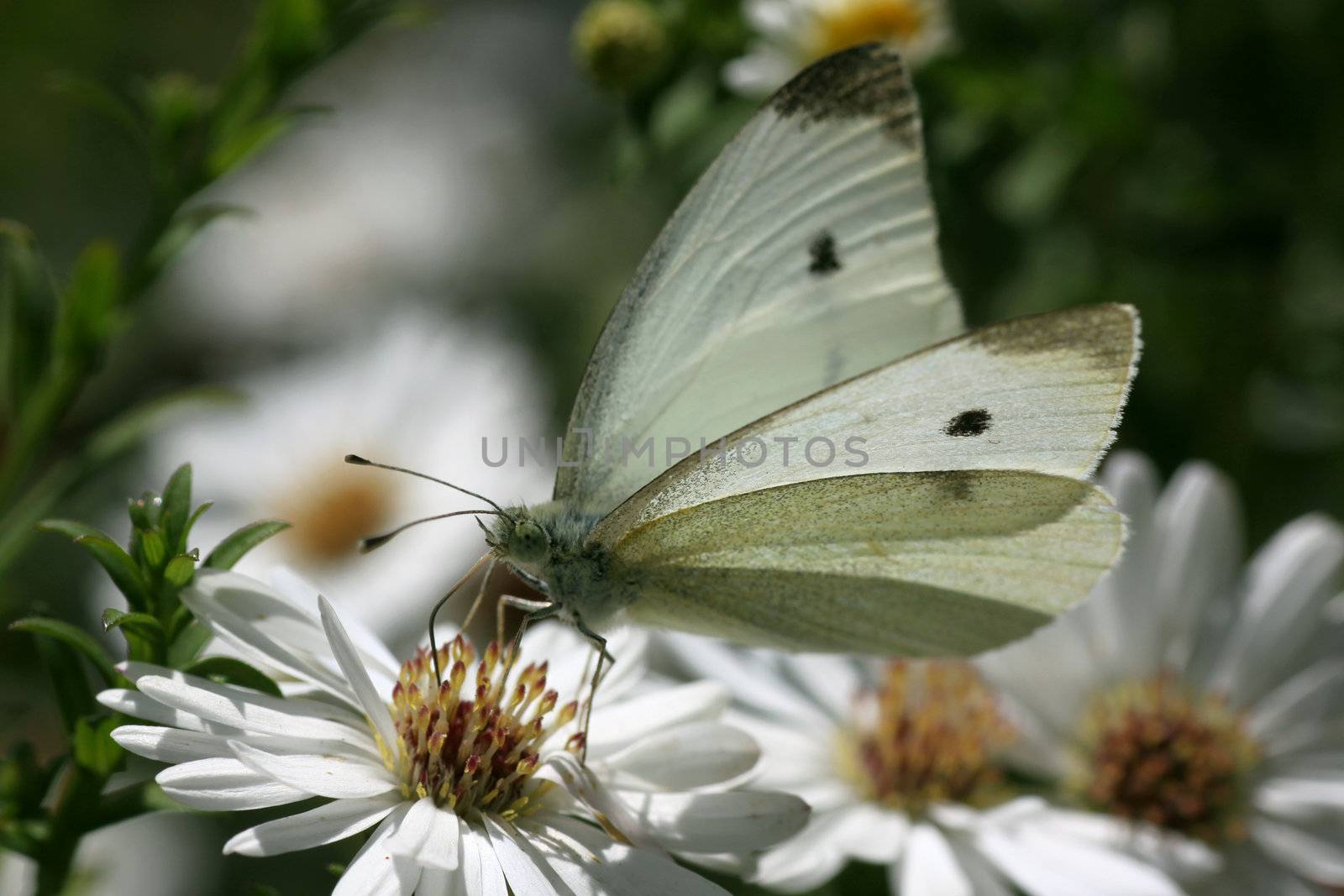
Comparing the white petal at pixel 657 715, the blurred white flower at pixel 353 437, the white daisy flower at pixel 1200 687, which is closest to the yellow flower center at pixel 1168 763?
the white daisy flower at pixel 1200 687

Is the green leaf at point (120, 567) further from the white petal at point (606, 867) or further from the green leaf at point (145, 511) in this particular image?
the white petal at point (606, 867)

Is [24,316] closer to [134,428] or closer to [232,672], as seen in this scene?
[134,428]

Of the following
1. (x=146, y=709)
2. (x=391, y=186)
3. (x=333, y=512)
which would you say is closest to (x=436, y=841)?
(x=146, y=709)

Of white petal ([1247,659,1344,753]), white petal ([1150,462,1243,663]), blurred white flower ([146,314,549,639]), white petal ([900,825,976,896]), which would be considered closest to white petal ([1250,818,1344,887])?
white petal ([1247,659,1344,753])

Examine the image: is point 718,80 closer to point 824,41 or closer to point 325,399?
point 824,41

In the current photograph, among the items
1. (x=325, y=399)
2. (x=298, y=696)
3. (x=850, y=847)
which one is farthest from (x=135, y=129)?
(x=325, y=399)

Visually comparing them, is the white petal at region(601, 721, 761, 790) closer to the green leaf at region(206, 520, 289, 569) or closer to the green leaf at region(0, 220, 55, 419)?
the green leaf at region(206, 520, 289, 569)
